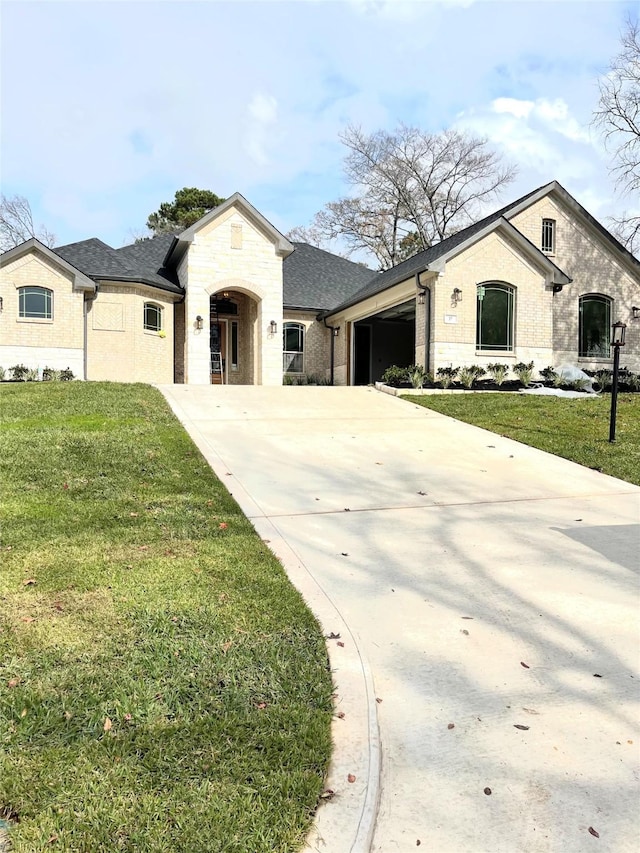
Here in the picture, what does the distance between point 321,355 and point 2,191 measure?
97.9 feet

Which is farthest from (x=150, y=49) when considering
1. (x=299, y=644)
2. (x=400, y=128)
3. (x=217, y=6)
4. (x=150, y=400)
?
(x=400, y=128)

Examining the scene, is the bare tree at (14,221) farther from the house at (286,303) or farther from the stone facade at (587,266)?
the stone facade at (587,266)

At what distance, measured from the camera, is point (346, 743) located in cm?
233

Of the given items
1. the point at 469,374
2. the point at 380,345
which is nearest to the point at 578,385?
the point at 469,374

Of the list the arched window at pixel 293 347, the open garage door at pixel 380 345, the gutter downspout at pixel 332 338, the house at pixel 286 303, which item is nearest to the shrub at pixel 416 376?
the house at pixel 286 303

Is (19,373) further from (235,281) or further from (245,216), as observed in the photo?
(245,216)

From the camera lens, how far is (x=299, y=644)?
9.94 ft

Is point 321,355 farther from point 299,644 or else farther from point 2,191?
point 2,191

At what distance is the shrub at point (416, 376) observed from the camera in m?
15.8

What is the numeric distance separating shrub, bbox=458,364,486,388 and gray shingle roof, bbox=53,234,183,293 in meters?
10.5

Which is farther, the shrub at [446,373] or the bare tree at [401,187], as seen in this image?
the bare tree at [401,187]

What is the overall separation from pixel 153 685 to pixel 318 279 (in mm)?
23568

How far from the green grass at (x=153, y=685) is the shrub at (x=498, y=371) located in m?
13.4

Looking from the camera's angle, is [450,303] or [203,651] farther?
[450,303]
